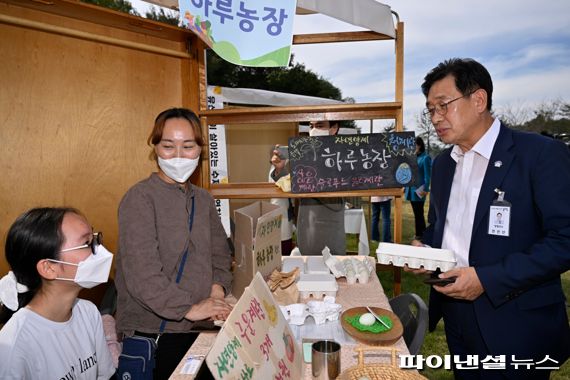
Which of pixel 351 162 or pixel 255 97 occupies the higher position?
pixel 255 97

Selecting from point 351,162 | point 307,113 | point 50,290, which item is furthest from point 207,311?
point 307,113

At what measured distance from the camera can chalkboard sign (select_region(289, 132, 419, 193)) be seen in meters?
2.66

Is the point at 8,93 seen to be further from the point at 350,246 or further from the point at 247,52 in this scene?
the point at 350,246

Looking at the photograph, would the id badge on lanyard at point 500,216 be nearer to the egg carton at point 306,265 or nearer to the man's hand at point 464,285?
the man's hand at point 464,285

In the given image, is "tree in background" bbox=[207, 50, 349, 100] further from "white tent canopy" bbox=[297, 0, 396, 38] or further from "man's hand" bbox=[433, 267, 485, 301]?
"man's hand" bbox=[433, 267, 485, 301]

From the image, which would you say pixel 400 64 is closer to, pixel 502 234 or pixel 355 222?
pixel 502 234

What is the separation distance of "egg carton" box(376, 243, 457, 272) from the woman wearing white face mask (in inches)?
48.1

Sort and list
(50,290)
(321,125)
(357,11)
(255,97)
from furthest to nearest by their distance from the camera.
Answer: (255,97) → (321,125) → (357,11) → (50,290)

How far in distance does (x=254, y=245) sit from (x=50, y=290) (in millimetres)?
877

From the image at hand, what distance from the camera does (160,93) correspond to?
2680 mm

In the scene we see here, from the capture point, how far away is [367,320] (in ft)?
4.98

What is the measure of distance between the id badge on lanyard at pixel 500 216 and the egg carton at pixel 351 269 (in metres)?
0.80

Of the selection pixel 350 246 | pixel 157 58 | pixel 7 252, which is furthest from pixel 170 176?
pixel 350 246

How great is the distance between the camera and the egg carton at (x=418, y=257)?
5.25 feet
